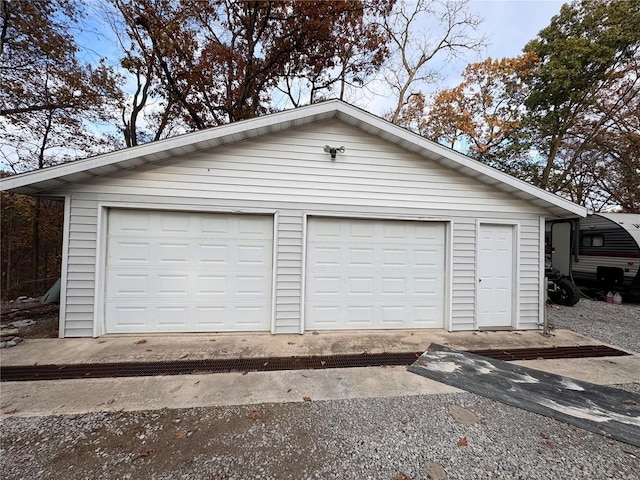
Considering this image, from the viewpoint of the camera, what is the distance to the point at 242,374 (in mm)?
3268

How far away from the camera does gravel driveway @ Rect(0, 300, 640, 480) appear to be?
1.93m

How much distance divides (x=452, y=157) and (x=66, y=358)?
22.2 feet

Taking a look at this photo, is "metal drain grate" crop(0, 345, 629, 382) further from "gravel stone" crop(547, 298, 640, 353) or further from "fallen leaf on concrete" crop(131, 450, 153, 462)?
"fallen leaf on concrete" crop(131, 450, 153, 462)

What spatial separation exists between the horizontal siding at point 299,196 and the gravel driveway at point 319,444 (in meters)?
2.22

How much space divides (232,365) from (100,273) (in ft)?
9.18

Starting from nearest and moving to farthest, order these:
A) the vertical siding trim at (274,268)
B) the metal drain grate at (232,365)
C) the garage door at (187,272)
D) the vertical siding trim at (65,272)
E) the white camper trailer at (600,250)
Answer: the metal drain grate at (232,365), the vertical siding trim at (65,272), the garage door at (187,272), the vertical siding trim at (274,268), the white camper trailer at (600,250)

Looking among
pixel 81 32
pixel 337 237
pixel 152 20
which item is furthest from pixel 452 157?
pixel 81 32

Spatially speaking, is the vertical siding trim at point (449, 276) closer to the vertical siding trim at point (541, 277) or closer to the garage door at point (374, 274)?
the garage door at point (374, 274)

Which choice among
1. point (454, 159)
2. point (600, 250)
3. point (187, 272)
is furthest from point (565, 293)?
point (187, 272)

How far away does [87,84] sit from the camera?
29.2 feet

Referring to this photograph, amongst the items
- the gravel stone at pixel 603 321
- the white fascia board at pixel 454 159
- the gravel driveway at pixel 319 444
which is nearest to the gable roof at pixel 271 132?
the white fascia board at pixel 454 159

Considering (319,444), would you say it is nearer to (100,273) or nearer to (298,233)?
(298,233)

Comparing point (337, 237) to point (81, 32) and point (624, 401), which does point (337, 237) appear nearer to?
point (624, 401)

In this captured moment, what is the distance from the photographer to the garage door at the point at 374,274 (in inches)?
190
